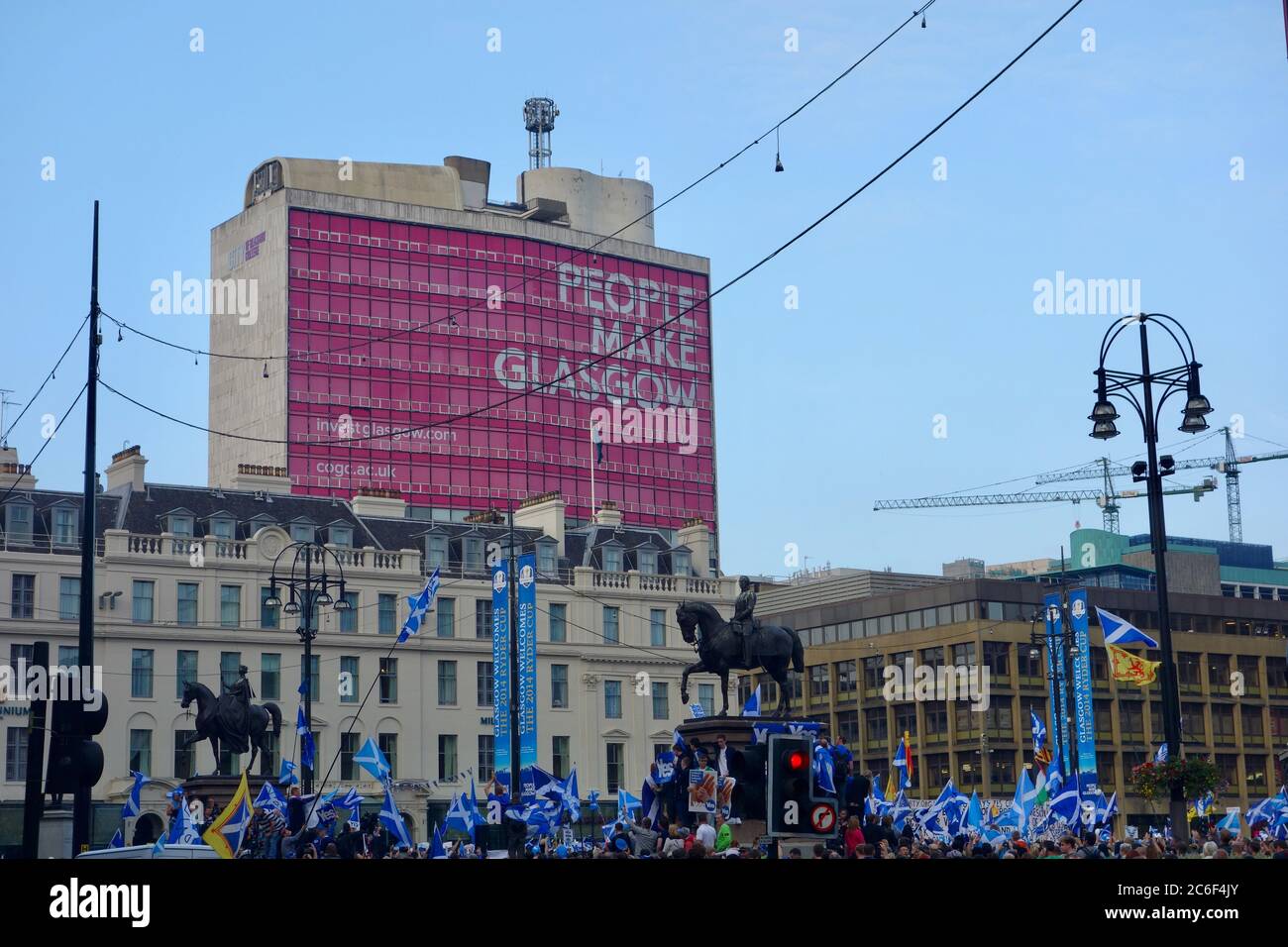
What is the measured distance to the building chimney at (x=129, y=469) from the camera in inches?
2867

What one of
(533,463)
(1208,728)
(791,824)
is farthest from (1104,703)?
(791,824)

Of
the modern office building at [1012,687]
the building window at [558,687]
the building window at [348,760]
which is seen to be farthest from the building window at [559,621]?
the modern office building at [1012,687]

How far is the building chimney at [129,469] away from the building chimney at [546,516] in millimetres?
18424

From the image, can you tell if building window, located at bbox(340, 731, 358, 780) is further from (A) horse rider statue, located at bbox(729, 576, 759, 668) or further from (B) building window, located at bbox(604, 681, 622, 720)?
(A) horse rider statue, located at bbox(729, 576, 759, 668)

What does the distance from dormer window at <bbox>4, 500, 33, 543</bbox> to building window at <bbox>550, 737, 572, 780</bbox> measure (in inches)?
914

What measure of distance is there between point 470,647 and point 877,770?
113 feet

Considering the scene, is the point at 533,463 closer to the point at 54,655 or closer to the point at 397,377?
the point at 397,377

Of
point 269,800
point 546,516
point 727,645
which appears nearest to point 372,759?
point 269,800

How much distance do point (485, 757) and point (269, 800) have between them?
36.1 metres

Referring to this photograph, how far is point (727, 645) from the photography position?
116 feet

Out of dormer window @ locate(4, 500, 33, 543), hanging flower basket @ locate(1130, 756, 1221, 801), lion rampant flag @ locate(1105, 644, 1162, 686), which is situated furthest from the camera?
dormer window @ locate(4, 500, 33, 543)

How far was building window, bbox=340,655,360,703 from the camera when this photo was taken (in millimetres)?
73625

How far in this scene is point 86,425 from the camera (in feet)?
95.2

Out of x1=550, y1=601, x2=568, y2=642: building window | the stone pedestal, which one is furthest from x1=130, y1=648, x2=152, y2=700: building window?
the stone pedestal
